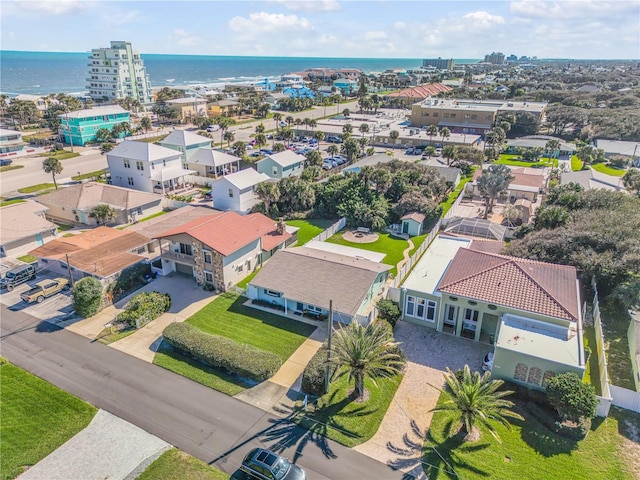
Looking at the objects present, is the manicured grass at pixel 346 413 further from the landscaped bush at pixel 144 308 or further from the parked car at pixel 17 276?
the parked car at pixel 17 276

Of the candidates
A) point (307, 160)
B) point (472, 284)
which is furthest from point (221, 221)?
point (307, 160)

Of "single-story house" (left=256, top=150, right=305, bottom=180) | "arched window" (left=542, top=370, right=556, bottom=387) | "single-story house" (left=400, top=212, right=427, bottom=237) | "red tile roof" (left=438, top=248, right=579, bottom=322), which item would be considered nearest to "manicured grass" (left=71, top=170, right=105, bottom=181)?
"single-story house" (left=256, top=150, right=305, bottom=180)

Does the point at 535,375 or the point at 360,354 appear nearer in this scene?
the point at 360,354

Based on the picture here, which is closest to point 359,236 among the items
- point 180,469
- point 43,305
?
point 43,305

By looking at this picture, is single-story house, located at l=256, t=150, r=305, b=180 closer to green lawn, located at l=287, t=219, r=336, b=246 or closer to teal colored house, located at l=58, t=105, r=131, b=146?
green lawn, located at l=287, t=219, r=336, b=246

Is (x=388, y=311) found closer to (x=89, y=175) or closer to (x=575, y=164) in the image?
(x=89, y=175)
